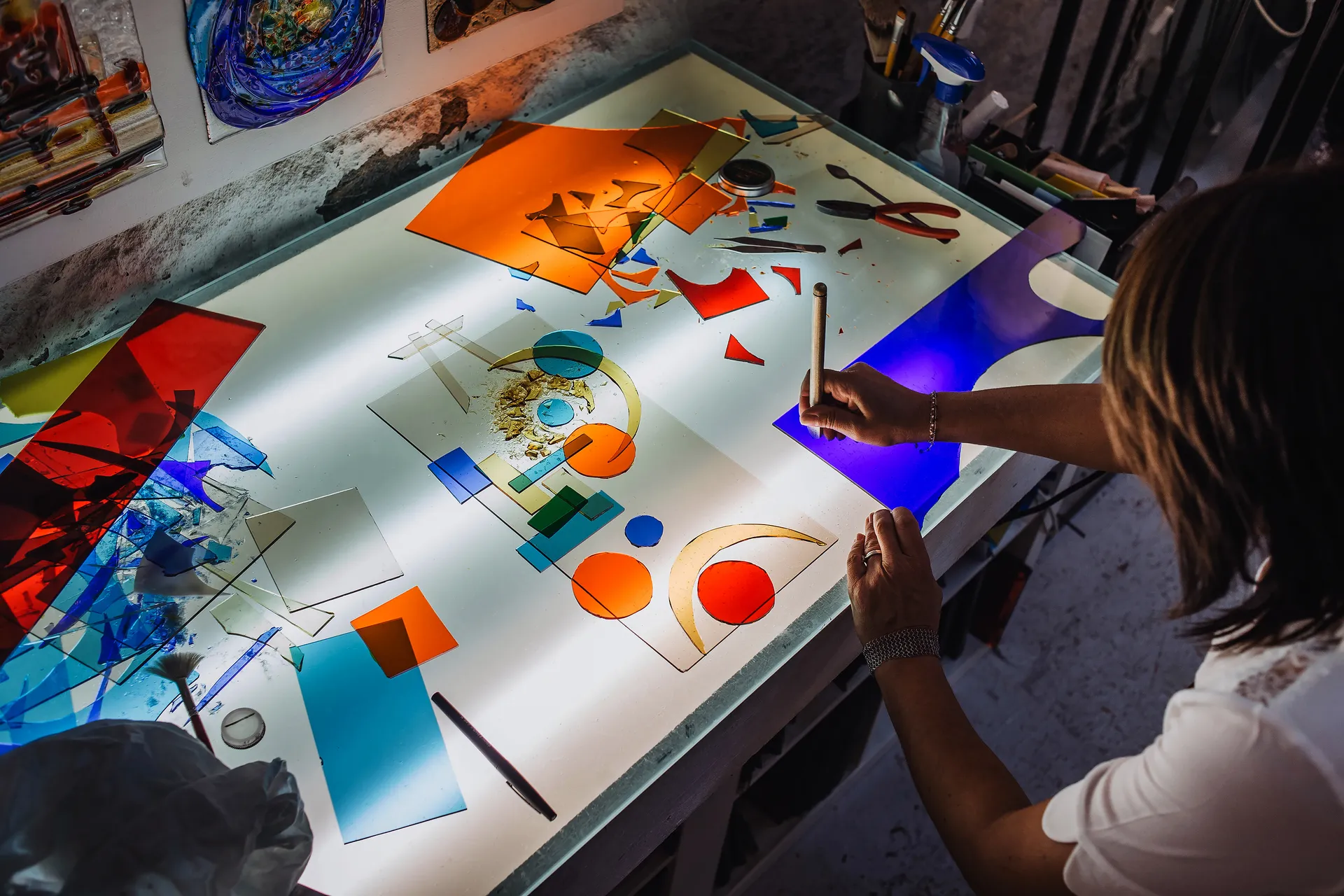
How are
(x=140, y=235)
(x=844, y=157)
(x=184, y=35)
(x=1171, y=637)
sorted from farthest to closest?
1. (x=1171, y=637)
2. (x=844, y=157)
3. (x=140, y=235)
4. (x=184, y=35)

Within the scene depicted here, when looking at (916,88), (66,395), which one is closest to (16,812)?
→ (66,395)

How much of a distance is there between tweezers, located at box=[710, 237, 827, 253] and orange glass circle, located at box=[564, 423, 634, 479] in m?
0.36

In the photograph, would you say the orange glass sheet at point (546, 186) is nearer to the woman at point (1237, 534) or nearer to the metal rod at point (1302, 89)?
the woman at point (1237, 534)

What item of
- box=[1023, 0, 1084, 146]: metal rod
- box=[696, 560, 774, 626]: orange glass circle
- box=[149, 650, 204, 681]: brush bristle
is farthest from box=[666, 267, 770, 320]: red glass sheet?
box=[1023, 0, 1084, 146]: metal rod

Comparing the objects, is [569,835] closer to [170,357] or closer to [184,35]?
[170,357]

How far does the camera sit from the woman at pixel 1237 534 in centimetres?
72

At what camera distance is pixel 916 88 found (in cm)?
156

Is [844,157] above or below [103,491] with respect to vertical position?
above

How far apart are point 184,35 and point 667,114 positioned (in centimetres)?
70

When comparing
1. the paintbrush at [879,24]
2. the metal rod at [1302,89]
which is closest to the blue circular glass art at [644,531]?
the paintbrush at [879,24]

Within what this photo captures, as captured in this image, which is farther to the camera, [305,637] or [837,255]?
[837,255]

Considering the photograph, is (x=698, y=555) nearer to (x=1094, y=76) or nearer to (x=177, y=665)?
(x=177, y=665)

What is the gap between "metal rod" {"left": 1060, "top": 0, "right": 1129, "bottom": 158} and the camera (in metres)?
2.06

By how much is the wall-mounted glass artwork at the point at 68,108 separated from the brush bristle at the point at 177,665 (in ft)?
1.61
